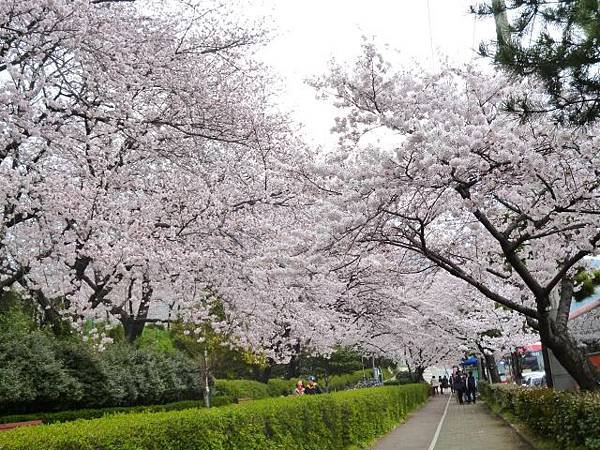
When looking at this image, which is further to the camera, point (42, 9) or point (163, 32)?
point (163, 32)

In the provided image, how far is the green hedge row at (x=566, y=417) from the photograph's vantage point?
7418 millimetres

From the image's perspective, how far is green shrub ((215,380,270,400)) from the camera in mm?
21688

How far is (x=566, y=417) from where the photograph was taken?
8766 millimetres

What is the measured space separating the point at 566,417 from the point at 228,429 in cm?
479

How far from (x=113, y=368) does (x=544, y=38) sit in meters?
11.5

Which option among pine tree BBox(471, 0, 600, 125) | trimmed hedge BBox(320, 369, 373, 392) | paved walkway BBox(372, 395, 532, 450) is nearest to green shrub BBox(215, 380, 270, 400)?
paved walkway BBox(372, 395, 532, 450)

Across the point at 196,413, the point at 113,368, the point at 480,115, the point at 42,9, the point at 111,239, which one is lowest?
the point at 196,413

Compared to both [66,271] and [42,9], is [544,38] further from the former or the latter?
[66,271]

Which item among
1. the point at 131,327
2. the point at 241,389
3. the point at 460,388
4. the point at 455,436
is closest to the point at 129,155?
the point at 131,327

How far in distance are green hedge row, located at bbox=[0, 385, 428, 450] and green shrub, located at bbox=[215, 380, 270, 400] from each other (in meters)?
8.24

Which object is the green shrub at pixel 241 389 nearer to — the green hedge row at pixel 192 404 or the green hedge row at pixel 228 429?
the green hedge row at pixel 192 404

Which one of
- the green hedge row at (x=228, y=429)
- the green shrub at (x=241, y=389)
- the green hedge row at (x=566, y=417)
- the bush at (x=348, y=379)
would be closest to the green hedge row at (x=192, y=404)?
the green shrub at (x=241, y=389)

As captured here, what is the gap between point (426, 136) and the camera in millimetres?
7824

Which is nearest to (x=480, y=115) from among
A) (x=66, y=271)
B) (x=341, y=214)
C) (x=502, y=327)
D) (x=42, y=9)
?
(x=341, y=214)
